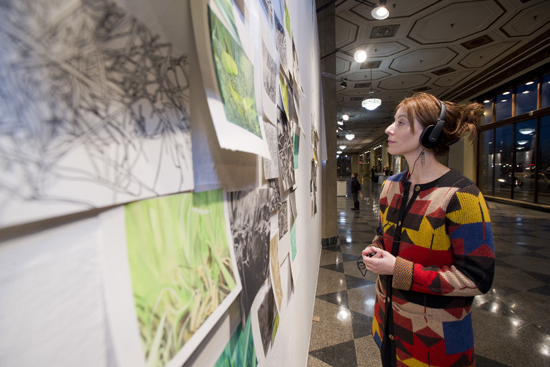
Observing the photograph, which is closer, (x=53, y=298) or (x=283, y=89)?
(x=53, y=298)

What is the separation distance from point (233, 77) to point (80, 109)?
22cm

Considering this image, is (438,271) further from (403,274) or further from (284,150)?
(284,150)

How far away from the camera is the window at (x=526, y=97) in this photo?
741cm

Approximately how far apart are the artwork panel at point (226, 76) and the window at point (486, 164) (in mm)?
12001

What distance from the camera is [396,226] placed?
1.04 metres

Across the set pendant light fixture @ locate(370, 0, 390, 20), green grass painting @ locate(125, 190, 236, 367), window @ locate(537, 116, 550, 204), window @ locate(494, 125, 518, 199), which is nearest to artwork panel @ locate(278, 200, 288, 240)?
green grass painting @ locate(125, 190, 236, 367)

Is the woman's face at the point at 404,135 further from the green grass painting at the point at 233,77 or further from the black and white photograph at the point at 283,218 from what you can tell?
the green grass painting at the point at 233,77

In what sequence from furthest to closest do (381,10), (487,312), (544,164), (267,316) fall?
(544,164)
(381,10)
(487,312)
(267,316)

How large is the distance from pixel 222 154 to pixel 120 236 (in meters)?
0.18

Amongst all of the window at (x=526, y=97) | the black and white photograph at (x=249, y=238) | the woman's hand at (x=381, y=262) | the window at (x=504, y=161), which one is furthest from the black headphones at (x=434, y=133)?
the window at (x=504, y=161)

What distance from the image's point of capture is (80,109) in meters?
0.16

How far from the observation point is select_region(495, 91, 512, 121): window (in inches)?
328

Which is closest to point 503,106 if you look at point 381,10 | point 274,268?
point 381,10

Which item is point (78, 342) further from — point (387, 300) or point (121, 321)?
point (387, 300)
